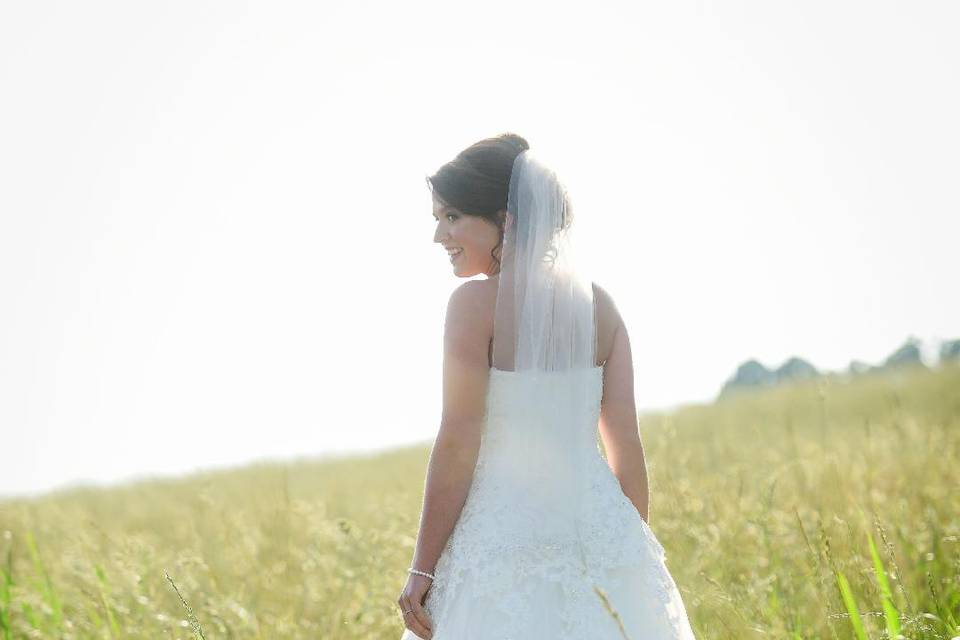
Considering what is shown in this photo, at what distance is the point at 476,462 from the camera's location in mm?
2572

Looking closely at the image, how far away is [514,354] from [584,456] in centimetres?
39

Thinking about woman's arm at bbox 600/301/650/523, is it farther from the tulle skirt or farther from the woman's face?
the woman's face

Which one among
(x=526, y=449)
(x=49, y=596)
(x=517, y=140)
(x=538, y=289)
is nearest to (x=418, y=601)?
(x=526, y=449)

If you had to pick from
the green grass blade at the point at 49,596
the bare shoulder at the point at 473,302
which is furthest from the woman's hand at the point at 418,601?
the green grass blade at the point at 49,596

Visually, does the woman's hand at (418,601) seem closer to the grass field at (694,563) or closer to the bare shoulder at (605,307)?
the grass field at (694,563)

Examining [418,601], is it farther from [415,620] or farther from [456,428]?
[456,428]

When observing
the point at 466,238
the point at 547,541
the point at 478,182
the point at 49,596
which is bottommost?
the point at 49,596

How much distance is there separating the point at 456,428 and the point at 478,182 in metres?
0.77

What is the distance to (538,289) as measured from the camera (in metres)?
2.62

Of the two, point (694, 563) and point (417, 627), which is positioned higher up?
point (417, 627)

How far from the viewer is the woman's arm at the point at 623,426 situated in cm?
274

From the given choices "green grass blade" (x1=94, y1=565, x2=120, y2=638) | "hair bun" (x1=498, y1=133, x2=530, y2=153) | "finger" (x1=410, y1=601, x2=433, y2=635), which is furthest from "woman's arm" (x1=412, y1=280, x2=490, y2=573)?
"green grass blade" (x1=94, y1=565, x2=120, y2=638)

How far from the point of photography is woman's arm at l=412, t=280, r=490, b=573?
8.21 feet

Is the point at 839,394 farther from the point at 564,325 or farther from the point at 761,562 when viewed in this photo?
the point at 564,325
